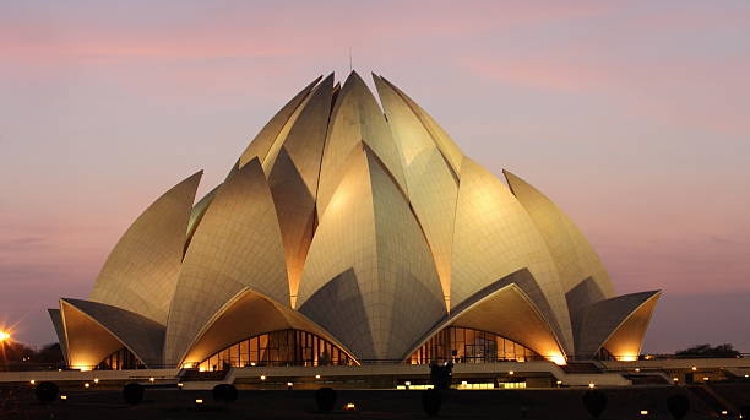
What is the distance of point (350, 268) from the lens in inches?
2201

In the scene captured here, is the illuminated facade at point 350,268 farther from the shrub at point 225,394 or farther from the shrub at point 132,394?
the shrub at point 132,394

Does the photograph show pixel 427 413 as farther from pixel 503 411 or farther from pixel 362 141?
pixel 362 141

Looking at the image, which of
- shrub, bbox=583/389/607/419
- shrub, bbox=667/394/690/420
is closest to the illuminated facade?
shrub, bbox=583/389/607/419

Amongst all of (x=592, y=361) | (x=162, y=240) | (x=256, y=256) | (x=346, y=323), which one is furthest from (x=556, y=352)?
(x=162, y=240)

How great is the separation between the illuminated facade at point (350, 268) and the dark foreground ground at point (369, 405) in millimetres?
10583

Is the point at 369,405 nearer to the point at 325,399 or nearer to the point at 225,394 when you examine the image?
the point at 325,399

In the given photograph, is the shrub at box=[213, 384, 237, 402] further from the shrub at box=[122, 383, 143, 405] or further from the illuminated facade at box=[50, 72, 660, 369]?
the illuminated facade at box=[50, 72, 660, 369]

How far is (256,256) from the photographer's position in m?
57.9

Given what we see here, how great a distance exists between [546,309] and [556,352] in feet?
9.13

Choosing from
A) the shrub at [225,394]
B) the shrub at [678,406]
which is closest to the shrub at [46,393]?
the shrub at [225,394]

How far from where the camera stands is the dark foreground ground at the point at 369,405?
36.8 meters

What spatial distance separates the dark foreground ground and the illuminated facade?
10.6m

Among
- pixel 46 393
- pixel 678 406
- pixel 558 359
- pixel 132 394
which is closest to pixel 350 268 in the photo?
pixel 558 359

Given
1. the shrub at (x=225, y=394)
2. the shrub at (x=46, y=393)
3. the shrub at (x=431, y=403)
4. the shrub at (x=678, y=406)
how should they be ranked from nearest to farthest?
the shrub at (x=431, y=403)
the shrub at (x=678, y=406)
the shrub at (x=46, y=393)
the shrub at (x=225, y=394)
